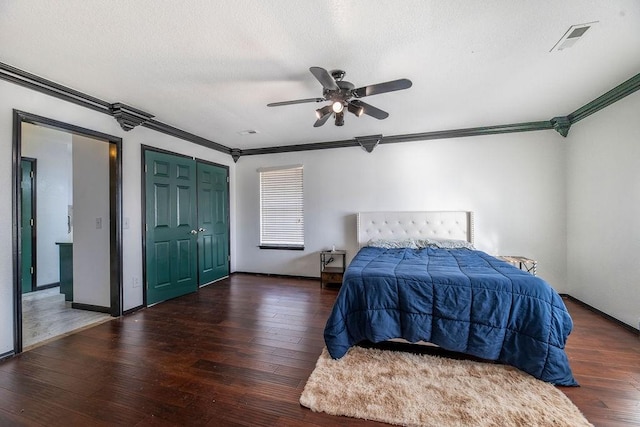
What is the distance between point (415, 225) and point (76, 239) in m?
5.04

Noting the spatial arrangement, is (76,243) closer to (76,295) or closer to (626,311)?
(76,295)

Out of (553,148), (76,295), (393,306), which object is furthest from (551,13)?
(76,295)

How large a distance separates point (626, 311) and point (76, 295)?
264 inches

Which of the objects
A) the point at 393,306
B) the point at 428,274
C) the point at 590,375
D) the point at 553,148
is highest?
the point at 553,148

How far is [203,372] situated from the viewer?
2.17 metres

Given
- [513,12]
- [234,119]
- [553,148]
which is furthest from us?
[553,148]

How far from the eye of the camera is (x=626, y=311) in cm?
284

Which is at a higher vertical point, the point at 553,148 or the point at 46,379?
the point at 553,148

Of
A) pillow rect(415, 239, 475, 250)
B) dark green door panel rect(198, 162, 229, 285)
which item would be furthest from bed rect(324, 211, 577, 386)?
dark green door panel rect(198, 162, 229, 285)

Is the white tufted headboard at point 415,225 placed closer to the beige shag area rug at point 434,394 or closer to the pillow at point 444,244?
the pillow at point 444,244

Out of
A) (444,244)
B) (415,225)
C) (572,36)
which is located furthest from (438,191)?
(572,36)

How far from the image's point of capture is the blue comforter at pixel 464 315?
201cm

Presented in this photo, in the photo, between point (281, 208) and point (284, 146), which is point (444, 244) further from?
point (284, 146)

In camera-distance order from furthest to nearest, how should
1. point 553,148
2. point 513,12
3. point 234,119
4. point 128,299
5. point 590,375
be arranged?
point 553,148 < point 234,119 < point 128,299 < point 590,375 < point 513,12
